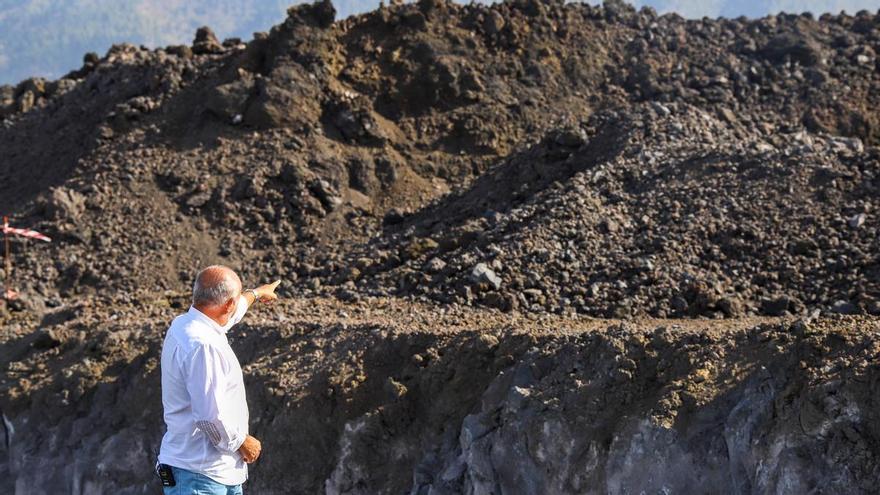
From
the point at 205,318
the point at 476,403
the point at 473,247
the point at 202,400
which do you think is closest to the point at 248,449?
the point at 202,400

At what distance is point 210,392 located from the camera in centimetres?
558

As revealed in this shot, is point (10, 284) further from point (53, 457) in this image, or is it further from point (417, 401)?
point (417, 401)

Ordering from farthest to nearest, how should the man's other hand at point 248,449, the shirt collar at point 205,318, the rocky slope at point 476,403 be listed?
the rocky slope at point 476,403, the man's other hand at point 248,449, the shirt collar at point 205,318

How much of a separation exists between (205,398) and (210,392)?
0.04 m

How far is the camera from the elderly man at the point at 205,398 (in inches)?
220

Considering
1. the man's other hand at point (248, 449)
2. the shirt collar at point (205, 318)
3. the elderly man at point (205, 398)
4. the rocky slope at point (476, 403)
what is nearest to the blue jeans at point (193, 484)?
the elderly man at point (205, 398)

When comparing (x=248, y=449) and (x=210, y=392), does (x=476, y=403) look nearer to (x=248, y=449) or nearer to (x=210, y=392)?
(x=248, y=449)

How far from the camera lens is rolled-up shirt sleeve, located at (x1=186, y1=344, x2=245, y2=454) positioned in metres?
5.56

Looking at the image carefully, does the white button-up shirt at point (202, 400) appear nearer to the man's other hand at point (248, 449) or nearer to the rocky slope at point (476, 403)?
the man's other hand at point (248, 449)

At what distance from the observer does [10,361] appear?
1156cm

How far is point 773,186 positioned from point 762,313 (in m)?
2.20

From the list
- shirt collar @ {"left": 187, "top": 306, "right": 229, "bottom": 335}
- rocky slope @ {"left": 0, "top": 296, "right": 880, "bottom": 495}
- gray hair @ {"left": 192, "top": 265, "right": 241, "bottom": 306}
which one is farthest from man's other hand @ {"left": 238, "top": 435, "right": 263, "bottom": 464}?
rocky slope @ {"left": 0, "top": 296, "right": 880, "bottom": 495}

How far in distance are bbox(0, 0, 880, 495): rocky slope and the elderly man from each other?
8.21 feet

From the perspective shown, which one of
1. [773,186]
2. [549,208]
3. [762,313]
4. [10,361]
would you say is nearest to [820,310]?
[762,313]
